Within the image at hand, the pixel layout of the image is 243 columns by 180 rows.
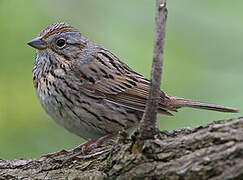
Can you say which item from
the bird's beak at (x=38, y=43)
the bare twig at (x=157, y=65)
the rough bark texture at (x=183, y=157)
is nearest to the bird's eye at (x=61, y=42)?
the bird's beak at (x=38, y=43)

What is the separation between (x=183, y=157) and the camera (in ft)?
10.5

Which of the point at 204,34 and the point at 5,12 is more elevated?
the point at 204,34

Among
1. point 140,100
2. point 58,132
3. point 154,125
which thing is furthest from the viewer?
point 58,132

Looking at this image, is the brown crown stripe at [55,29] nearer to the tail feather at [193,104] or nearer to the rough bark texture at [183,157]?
the tail feather at [193,104]

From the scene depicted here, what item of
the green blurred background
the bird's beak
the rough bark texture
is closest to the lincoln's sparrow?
the bird's beak

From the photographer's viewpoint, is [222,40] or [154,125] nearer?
[154,125]

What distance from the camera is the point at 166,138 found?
338cm

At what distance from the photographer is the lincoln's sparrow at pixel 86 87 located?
4891 millimetres

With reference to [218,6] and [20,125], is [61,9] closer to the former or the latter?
[20,125]

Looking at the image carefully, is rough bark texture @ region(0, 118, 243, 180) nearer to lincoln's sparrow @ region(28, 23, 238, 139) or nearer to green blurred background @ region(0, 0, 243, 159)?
lincoln's sparrow @ region(28, 23, 238, 139)

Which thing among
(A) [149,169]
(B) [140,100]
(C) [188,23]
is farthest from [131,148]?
(C) [188,23]

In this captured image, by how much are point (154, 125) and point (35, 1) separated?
259cm

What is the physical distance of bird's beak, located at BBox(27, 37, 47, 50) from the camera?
16.5ft

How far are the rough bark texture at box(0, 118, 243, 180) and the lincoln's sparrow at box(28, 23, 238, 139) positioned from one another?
3.23 ft
